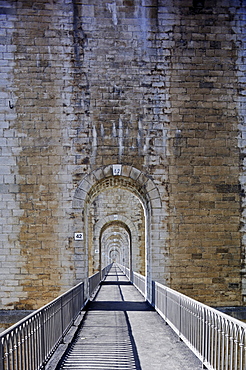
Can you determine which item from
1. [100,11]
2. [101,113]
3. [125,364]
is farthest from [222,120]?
[125,364]

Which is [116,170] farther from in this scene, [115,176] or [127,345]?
[127,345]

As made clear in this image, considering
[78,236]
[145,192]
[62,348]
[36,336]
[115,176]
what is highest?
[115,176]

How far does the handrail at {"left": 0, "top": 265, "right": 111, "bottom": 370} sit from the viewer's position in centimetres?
446

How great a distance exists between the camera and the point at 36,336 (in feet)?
18.2

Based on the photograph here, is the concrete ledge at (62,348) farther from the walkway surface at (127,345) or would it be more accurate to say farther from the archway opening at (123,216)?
the archway opening at (123,216)

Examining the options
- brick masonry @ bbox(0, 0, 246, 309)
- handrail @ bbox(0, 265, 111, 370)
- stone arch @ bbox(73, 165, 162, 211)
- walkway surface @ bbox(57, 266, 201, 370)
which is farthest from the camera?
stone arch @ bbox(73, 165, 162, 211)

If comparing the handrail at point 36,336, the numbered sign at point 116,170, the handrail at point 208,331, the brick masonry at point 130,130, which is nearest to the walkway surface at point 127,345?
the handrail at point 208,331

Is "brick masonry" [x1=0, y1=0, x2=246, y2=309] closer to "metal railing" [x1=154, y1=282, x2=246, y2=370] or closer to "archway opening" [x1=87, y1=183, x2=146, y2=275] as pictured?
"metal railing" [x1=154, y1=282, x2=246, y2=370]

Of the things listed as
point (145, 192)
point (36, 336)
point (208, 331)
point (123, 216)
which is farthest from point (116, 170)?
point (123, 216)

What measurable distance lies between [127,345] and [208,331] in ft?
6.78

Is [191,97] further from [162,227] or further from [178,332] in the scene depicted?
[178,332]

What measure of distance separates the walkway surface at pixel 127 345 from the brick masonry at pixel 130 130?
2.27 m

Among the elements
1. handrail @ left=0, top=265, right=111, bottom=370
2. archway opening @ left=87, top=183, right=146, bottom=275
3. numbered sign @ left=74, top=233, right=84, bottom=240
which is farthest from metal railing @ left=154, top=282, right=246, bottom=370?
archway opening @ left=87, top=183, right=146, bottom=275

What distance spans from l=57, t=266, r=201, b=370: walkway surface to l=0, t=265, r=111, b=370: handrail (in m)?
0.37
